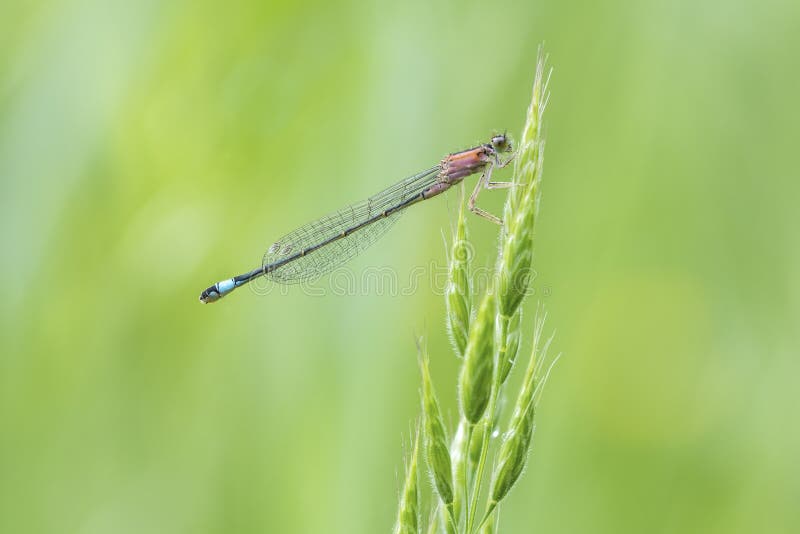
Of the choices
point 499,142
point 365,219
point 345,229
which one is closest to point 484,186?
point 499,142

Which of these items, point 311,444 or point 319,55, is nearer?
point 311,444

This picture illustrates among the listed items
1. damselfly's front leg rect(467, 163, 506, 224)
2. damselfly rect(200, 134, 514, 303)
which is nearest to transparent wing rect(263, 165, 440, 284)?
damselfly rect(200, 134, 514, 303)

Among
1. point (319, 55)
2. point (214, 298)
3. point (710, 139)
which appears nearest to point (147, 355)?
point (214, 298)

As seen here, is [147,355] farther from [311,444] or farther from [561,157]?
[561,157]

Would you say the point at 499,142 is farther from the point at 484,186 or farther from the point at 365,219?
the point at 365,219

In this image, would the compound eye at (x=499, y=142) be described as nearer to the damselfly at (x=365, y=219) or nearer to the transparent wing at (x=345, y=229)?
the damselfly at (x=365, y=219)

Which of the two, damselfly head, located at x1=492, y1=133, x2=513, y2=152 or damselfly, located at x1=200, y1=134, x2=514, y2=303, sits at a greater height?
damselfly head, located at x1=492, y1=133, x2=513, y2=152

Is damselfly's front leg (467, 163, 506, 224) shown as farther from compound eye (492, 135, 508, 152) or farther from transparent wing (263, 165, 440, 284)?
transparent wing (263, 165, 440, 284)
